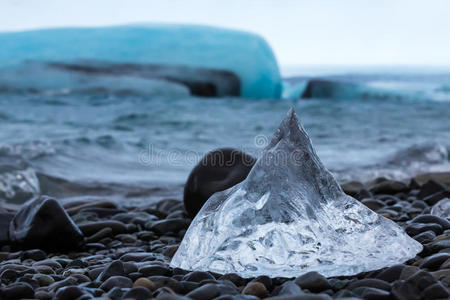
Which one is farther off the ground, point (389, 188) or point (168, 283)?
point (168, 283)

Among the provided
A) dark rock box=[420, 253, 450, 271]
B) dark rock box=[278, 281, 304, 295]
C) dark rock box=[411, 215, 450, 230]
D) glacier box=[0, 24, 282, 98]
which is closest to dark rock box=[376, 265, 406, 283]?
dark rock box=[420, 253, 450, 271]

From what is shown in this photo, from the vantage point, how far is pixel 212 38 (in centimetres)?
1778

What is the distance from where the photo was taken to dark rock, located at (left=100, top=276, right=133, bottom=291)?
154cm

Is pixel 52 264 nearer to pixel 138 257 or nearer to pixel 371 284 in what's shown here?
pixel 138 257

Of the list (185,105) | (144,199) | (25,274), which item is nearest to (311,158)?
(25,274)

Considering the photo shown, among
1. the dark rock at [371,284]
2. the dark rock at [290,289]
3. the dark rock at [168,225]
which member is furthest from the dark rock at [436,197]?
the dark rock at [290,289]

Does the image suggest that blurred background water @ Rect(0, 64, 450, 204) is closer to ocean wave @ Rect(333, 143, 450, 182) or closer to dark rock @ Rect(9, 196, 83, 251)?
ocean wave @ Rect(333, 143, 450, 182)

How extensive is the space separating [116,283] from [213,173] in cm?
132

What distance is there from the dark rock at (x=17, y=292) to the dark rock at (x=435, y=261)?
3.69 feet

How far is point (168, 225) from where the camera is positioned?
2.66 metres

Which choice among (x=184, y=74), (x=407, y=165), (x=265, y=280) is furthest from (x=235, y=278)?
(x=184, y=74)

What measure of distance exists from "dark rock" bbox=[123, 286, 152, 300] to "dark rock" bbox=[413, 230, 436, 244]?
101 cm

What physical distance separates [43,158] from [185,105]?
27.0ft

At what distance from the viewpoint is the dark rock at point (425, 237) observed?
1.91 m
